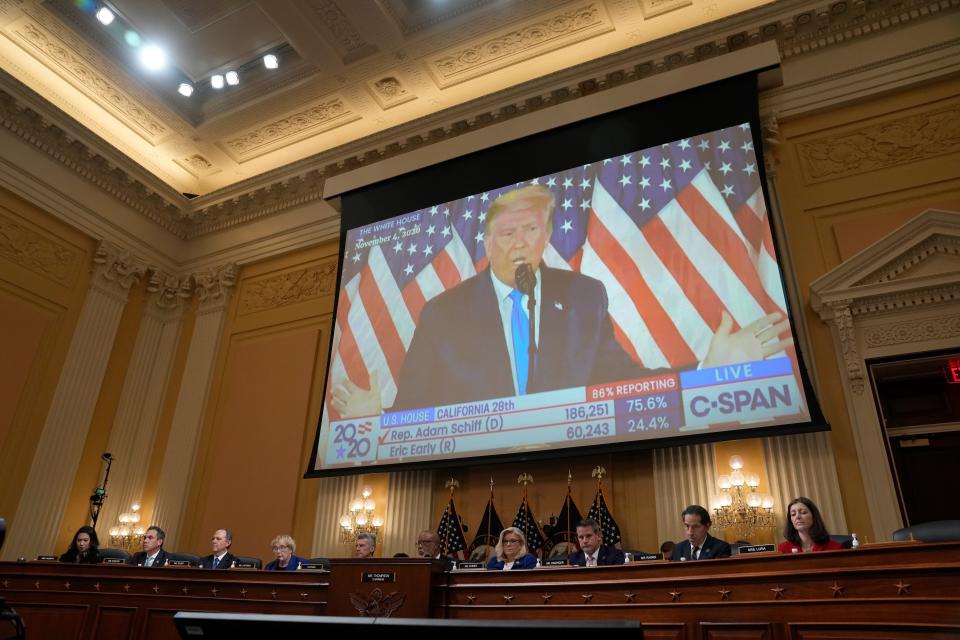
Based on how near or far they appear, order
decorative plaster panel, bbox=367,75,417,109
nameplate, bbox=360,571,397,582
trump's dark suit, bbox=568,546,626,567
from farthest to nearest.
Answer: decorative plaster panel, bbox=367,75,417,109 < trump's dark suit, bbox=568,546,626,567 < nameplate, bbox=360,571,397,582

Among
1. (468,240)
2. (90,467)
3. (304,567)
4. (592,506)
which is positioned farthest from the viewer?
(90,467)

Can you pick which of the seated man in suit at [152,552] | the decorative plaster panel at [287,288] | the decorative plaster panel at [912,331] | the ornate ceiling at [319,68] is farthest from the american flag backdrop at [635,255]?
the seated man in suit at [152,552]

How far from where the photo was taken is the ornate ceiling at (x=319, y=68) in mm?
7309

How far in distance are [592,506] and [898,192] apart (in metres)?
3.85

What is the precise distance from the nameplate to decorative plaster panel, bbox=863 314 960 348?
4.18 meters

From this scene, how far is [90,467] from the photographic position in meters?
8.38

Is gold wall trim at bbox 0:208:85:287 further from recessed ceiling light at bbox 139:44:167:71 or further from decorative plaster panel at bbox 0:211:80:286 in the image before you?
recessed ceiling light at bbox 139:44:167:71

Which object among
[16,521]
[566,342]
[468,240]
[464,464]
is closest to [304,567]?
[464,464]

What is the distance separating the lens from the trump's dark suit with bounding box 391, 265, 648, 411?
5.96 m

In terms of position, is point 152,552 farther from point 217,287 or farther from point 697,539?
point 697,539

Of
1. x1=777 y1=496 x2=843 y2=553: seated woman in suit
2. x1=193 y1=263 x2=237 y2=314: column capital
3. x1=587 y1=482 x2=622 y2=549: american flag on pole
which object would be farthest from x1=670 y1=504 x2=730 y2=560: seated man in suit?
x1=193 y1=263 x2=237 y2=314: column capital

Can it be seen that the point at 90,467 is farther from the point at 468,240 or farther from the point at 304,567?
the point at 468,240

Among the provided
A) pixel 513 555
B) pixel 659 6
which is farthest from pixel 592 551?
pixel 659 6

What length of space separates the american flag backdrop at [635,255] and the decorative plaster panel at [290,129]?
2259 mm
